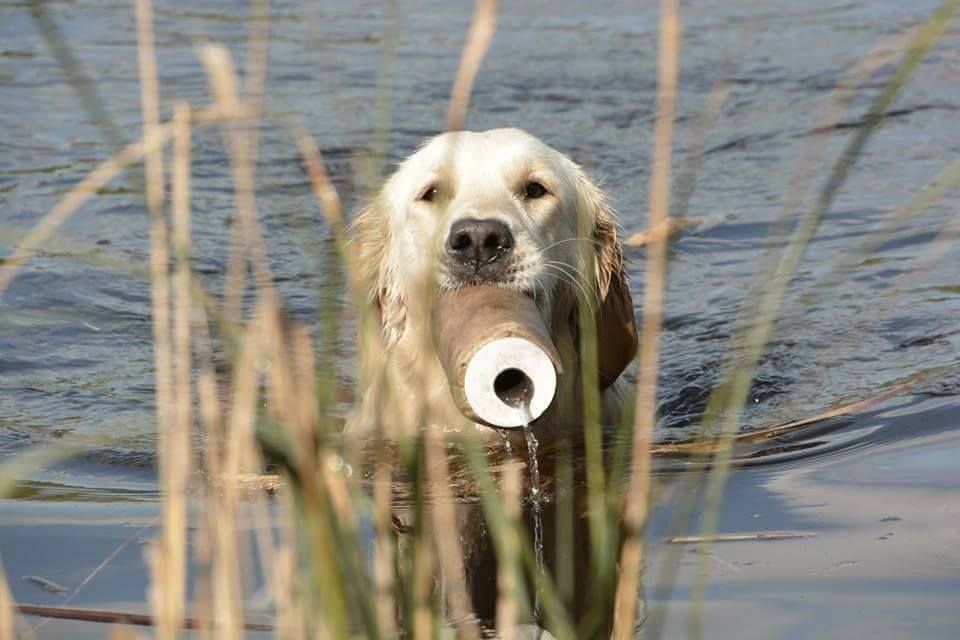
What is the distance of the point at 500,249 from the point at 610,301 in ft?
3.09

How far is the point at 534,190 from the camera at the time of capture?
4945 millimetres

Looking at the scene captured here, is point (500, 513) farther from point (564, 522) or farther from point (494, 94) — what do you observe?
point (494, 94)

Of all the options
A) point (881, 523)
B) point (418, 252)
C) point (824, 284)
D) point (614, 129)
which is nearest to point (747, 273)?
point (614, 129)

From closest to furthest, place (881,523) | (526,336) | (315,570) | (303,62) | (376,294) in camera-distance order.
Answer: (315,570) < (526,336) < (881,523) < (376,294) < (303,62)

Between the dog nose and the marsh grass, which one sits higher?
the dog nose

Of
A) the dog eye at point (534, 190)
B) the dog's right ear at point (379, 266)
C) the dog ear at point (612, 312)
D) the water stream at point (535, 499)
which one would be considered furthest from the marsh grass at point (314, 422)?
the dog's right ear at point (379, 266)

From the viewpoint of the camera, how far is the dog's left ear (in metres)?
5.10

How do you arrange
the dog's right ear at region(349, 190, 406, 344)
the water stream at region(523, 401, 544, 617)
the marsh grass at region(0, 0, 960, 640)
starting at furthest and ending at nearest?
1. the dog's right ear at region(349, 190, 406, 344)
2. the water stream at region(523, 401, 544, 617)
3. the marsh grass at region(0, 0, 960, 640)

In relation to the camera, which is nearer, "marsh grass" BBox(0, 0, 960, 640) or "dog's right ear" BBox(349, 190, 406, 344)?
"marsh grass" BBox(0, 0, 960, 640)

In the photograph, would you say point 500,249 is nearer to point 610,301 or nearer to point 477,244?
point 477,244

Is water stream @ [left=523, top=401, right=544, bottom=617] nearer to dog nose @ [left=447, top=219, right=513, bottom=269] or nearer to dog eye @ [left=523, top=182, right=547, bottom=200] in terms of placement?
dog nose @ [left=447, top=219, right=513, bottom=269]

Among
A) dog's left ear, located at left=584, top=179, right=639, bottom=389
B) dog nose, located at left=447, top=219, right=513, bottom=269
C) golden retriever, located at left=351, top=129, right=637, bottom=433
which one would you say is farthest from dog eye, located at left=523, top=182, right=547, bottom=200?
dog nose, located at left=447, top=219, right=513, bottom=269

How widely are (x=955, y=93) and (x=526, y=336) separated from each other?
7.85 meters

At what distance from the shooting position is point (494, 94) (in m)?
10.1
